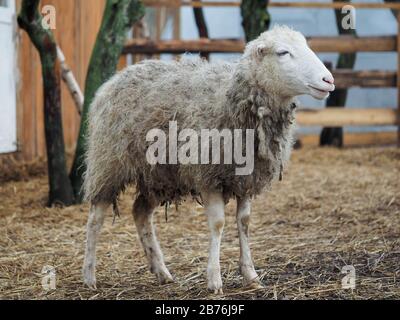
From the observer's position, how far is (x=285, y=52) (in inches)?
167

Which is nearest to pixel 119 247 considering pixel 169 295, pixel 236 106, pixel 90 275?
pixel 90 275

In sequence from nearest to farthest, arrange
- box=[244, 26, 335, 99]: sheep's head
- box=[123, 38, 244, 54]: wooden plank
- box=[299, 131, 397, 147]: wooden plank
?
box=[244, 26, 335, 99]: sheep's head, box=[123, 38, 244, 54]: wooden plank, box=[299, 131, 397, 147]: wooden plank

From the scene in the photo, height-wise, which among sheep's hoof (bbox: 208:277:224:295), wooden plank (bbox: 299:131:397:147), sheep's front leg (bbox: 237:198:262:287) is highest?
sheep's front leg (bbox: 237:198:262:287)

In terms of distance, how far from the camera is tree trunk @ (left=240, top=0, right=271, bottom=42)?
8.70m

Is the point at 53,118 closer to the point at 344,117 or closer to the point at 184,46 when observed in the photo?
the point at 184,46

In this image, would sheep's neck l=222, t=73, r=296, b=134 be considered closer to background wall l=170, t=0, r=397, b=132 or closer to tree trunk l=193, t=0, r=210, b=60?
tree trunk l=193, t=0, r=210, b=60

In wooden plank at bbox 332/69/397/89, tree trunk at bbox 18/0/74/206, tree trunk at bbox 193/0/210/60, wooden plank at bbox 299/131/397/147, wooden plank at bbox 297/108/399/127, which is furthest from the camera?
wooden plank at bbox 299/131/397/147

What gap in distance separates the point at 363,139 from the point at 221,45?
3621 millimetres

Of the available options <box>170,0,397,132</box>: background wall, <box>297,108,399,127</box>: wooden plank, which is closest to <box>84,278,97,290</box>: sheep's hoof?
<box>297,108,399,127</box>: wooden plank

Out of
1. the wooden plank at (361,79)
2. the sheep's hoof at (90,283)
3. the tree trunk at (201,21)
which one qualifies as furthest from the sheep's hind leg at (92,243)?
the tree trunk at (201,21)

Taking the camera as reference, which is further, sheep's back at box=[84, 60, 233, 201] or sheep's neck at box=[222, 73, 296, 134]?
sheep's back at box=[84, 60, 233, 201]

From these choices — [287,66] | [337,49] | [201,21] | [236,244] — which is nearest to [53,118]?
[236,244]

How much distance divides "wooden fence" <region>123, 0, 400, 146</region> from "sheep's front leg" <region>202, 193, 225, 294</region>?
6578 mm

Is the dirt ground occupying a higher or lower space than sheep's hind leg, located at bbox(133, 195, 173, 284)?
lower
